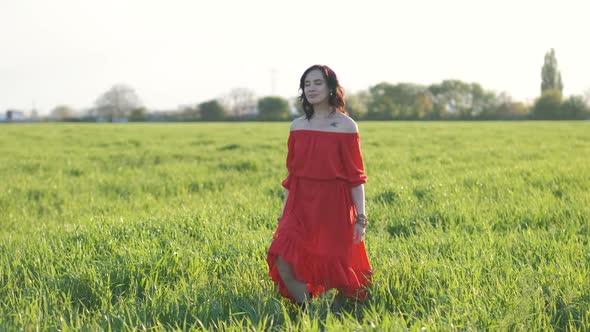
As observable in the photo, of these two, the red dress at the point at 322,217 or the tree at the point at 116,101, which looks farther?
the tree at the point at 116,101

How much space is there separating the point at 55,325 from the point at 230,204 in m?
3.65

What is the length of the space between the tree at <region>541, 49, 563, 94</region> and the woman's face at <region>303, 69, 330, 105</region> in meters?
89.1

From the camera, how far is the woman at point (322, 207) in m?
3.00

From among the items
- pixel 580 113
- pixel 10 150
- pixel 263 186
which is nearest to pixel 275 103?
pixel 580 113

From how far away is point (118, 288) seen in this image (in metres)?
3.38

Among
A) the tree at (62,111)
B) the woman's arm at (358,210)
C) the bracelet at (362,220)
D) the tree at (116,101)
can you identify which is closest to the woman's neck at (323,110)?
the woman's arm at (358,210)

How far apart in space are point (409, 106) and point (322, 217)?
92293 mm

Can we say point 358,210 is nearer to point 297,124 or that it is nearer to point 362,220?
point 362,220

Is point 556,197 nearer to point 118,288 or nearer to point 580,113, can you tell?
point 118,288

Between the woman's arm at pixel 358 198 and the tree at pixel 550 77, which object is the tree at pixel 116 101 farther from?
the woman's arm at pixel 358 198

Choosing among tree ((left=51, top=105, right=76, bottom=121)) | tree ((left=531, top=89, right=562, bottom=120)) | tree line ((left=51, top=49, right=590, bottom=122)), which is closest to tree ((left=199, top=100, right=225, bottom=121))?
tree line ((left=51, top=49, right=590, bottom=122))

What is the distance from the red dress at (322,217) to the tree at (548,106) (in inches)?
3141

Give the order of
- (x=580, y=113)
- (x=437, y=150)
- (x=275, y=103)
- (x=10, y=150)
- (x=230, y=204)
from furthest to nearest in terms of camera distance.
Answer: (x=275, y=103) → (x=580, y=113) → (x=10, y=150) → (x=437, y=150) → (x=230, y=204)

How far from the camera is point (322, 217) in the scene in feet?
9.92
